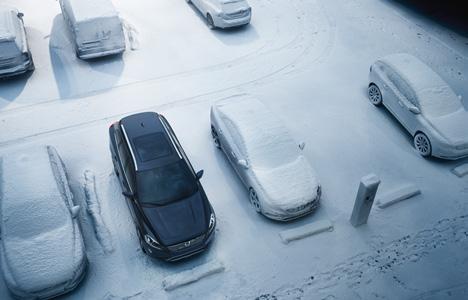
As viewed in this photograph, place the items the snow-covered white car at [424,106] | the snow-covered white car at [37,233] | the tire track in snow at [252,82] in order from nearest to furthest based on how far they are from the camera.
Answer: the snow-covered white car at [37,233]
the snow-covered white car at [424,106]
the tire track in snow at [252,82]

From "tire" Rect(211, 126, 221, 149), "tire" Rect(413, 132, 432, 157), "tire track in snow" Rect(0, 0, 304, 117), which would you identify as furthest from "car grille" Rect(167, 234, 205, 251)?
"tire track in snow" Rect(0, 0, 304, 117)

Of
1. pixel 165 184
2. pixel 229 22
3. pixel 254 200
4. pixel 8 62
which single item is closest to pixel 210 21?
pixel 229 22

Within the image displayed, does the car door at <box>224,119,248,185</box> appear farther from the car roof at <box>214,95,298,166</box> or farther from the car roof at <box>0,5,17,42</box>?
the car roof at <box>0,5,17,42</box>

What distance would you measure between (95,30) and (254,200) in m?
7.79

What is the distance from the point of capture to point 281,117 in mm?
11266

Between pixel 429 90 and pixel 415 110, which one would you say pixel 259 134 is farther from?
pixel 429 90

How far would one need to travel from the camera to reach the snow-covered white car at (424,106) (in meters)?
9.69

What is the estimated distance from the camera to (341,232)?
8.54 m

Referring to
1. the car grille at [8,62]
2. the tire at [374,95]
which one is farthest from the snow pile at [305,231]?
the car grille at [8,62]

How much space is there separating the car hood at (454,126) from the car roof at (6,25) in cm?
1166

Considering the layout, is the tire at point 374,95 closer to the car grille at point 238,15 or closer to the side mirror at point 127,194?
the car grille at point 238,15

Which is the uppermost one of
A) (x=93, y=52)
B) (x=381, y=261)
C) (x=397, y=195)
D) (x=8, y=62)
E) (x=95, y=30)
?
(x=95, y=30)

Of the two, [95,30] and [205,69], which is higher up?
[95,30]

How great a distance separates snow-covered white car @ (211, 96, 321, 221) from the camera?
845 centimetres
